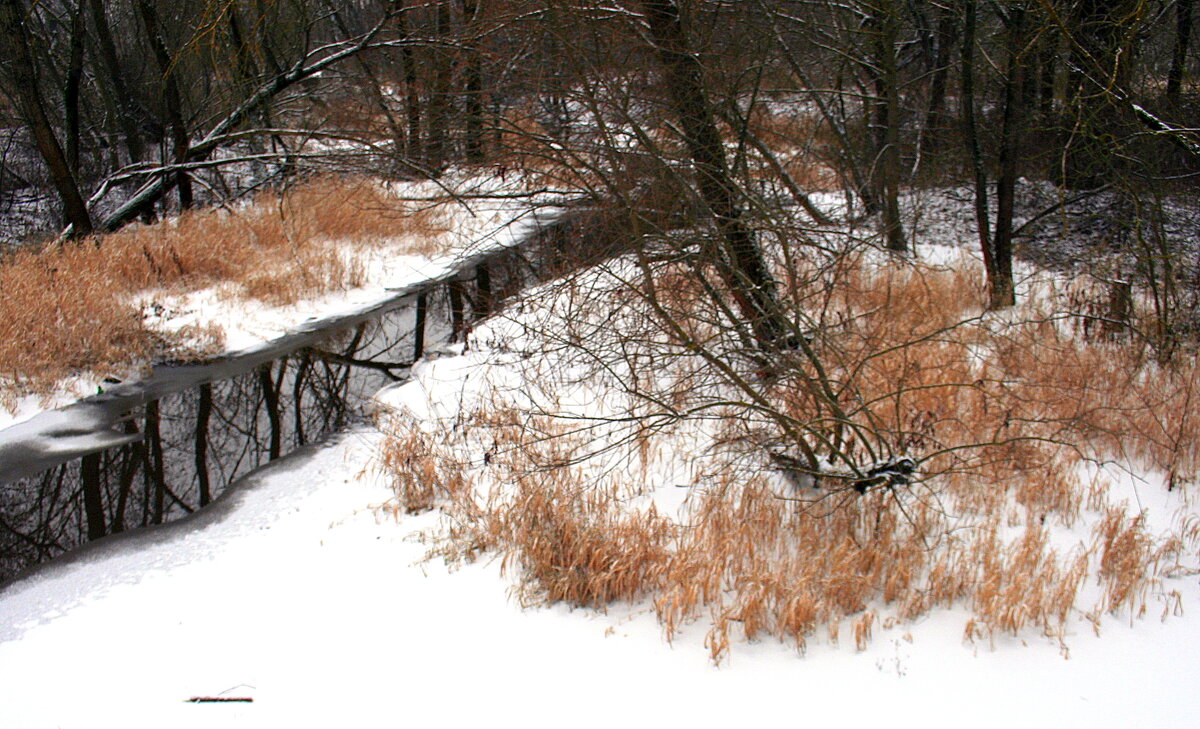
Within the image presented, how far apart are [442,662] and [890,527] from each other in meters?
2.19

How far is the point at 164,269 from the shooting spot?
9.42 metres

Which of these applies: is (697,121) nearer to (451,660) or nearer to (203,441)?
(451,660)

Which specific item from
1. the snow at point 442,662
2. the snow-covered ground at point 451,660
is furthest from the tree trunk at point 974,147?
the snow at point 442,662

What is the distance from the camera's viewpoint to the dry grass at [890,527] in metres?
3.62

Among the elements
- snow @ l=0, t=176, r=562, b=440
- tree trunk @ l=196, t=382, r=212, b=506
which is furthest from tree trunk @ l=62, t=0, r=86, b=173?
tree trunk @ l=196, t=382, r=212, b=506

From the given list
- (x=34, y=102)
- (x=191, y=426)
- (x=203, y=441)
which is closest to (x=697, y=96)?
(x=203, y=441)

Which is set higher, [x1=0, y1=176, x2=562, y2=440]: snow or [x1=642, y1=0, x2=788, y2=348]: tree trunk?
[x1=642, y1=0, x2=788, y2=348]: tree trunk

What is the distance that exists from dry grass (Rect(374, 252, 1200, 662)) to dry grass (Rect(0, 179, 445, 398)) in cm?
261

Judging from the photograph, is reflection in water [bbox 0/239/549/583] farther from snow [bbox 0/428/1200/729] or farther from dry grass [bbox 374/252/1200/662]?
dry grass [bbox 374/252/1200/662]

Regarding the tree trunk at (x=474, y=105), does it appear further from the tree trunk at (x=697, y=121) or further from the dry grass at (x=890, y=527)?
the dry grass at (x=890, y=527)

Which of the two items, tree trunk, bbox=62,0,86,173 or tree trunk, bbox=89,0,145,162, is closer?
tree trunk, bbox=62,0,86,173

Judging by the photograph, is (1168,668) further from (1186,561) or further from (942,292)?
(942,292)

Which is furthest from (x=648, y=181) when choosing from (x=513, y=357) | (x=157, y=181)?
(x=157, y=181)

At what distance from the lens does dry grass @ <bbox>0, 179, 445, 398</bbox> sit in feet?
24.1
